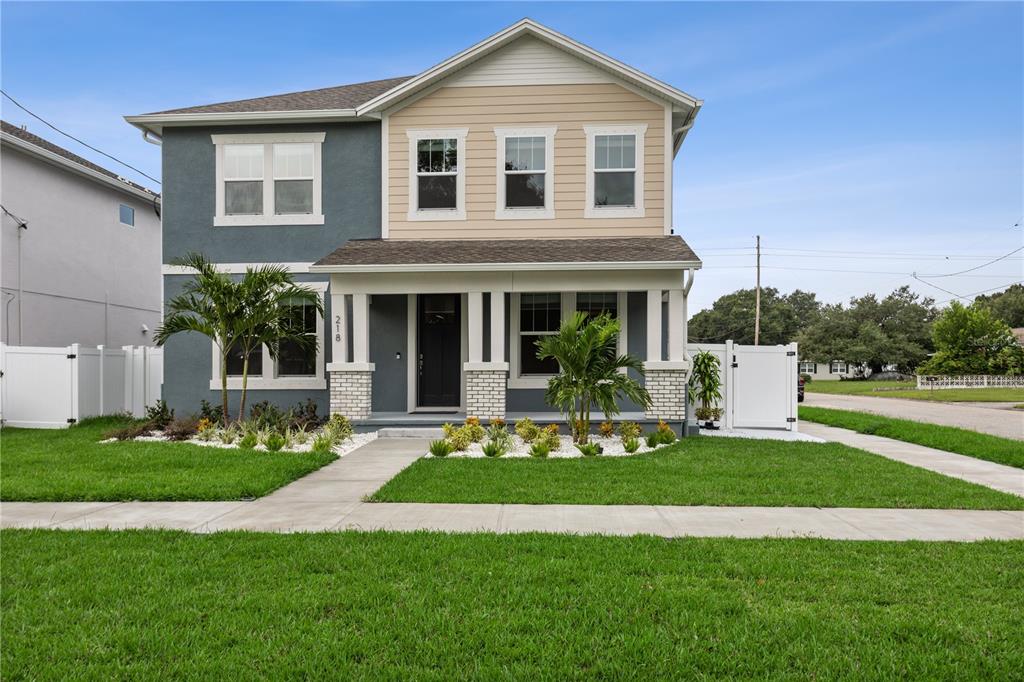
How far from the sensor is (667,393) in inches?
468

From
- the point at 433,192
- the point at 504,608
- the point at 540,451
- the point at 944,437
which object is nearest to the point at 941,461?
the point at 944,437

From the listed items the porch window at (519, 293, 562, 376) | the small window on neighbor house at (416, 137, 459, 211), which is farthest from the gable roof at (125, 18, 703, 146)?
the porch window at (519, 293, 562, 376)

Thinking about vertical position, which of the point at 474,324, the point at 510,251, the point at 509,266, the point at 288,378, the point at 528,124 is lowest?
the point at 288,378

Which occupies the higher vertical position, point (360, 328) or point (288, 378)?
point (360, 328)

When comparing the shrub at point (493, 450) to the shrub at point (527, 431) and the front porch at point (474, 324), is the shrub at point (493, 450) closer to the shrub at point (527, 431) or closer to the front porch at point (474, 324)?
the shrub at point (527, 431)

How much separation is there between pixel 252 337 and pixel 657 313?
751cm

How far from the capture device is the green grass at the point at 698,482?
6949 mm

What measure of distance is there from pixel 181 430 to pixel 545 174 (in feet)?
27.8

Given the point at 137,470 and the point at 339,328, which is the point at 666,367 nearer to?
the point at 339,328

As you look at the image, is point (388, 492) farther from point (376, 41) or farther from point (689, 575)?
point (376, 41)

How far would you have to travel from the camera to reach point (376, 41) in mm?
17625

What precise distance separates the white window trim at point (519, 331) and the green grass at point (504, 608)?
8.15m

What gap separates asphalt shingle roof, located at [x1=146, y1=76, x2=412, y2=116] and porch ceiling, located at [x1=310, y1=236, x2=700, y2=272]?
3097 millimetres

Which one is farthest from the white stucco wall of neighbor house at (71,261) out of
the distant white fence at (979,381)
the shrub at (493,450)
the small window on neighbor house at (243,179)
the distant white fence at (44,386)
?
the distant white fence at (979,381)
